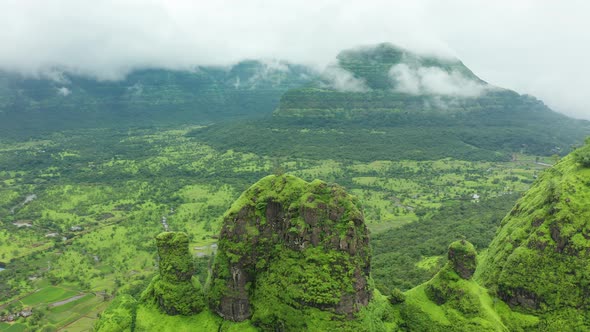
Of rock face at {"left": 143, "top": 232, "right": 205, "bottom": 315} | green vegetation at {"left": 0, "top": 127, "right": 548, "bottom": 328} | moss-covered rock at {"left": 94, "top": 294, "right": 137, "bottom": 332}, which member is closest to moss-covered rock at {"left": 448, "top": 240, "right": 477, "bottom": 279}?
green vegetation at {"left": 0, "top": 127, "right": 548, "bottom": 328}

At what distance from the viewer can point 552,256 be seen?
37.5 meters

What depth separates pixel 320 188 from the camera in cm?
3500

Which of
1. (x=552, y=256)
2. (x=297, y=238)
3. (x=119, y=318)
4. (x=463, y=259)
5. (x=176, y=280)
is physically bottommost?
(x=119, y=318)

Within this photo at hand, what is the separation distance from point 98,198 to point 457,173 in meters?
156

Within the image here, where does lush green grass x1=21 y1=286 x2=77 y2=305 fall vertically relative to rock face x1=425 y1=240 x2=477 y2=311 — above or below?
below

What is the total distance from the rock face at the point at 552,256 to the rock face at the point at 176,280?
108ft

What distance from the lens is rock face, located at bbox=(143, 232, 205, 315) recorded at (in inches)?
1427

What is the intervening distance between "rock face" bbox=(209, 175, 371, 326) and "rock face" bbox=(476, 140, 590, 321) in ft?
55.6

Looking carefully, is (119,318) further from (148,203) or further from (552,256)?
(148,203)

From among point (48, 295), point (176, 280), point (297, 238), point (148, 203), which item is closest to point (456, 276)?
point (297, 238)

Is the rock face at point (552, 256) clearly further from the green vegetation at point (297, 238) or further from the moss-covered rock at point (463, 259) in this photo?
the moss-covered rock at point (463, 259)

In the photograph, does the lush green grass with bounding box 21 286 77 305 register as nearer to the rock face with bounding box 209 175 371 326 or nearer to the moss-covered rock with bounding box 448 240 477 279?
the rock face with bounding box 209 175 371 326

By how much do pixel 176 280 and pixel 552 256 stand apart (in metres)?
39.0

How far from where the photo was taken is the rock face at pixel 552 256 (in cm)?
3622
